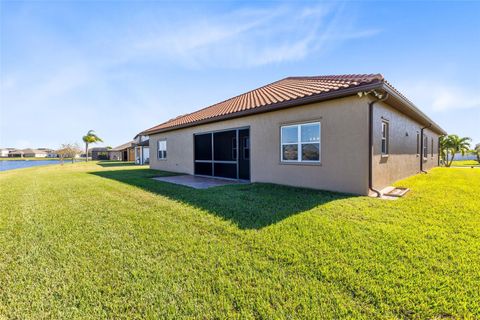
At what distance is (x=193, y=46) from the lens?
11.8 m

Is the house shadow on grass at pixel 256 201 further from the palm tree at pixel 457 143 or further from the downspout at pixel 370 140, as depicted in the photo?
the palm tree at pixel 457 143

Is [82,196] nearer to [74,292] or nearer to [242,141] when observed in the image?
[74,292]

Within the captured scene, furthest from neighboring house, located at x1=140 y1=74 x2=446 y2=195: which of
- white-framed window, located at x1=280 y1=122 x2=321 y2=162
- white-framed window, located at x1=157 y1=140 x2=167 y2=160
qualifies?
white-framed window, located at x1=157 y1=140 x2=167 y2=160

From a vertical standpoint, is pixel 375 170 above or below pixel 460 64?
below

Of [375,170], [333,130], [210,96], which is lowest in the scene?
[375,170]

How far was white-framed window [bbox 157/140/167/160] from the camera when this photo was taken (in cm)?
1675

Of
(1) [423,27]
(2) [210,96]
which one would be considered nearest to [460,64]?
(1) [423,27]

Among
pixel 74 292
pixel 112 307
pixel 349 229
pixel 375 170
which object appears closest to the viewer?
pixel 112 307

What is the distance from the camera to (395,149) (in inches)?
353

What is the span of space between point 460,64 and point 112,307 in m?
18.9

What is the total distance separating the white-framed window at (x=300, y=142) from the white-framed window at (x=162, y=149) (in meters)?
11.0

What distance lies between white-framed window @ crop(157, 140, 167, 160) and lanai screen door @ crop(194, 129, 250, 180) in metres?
3.71

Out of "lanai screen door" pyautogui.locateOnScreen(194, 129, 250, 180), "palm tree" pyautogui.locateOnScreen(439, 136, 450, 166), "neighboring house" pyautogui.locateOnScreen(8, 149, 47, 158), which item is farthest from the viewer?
"neighboring house" pyautogui.locateOnScreen(8, 149, 47, 158)

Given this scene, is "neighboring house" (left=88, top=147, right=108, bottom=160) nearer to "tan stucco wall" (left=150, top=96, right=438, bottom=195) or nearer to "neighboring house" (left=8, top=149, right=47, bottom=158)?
"neighboring house" (left=8, top=149, right=47, bottom=158)
